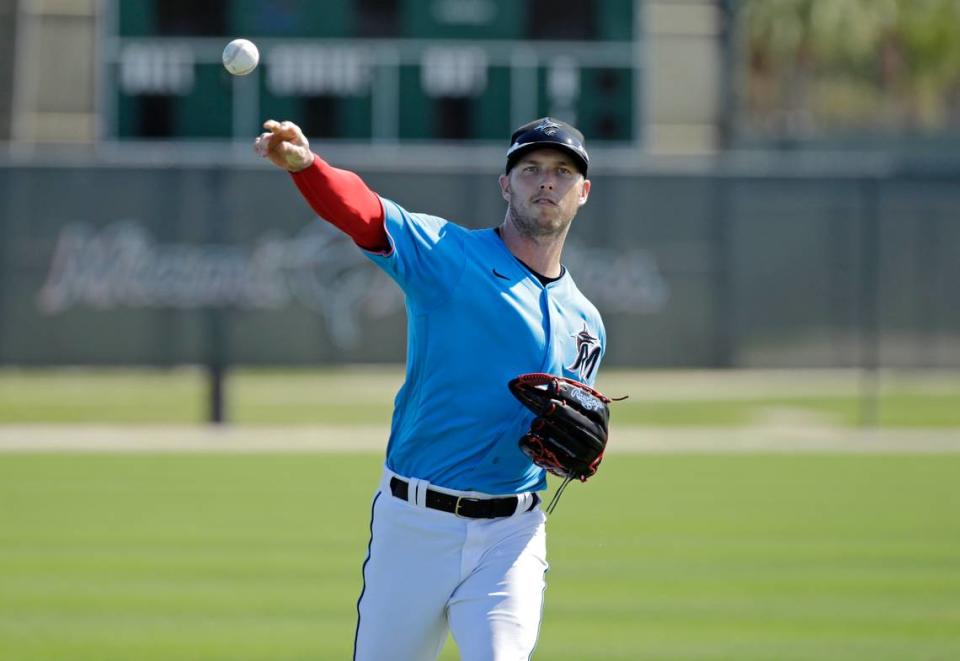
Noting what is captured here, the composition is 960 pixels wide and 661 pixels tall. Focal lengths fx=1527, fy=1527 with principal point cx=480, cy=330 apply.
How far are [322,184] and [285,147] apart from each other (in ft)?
0.48

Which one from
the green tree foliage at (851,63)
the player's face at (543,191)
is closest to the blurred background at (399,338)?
the player's face at (543,191)

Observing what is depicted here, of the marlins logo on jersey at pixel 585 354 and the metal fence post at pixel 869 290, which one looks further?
the metal fence post at pixel 869 290

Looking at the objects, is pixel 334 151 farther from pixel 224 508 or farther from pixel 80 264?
pixel 224 508

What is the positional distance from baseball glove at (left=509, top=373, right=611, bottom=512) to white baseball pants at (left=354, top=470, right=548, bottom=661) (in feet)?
0.79

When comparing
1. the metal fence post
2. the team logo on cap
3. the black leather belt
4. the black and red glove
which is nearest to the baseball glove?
the black and red glove

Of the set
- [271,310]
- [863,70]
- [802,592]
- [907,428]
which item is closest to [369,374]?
[271,310]

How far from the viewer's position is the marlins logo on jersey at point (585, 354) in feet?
15.4

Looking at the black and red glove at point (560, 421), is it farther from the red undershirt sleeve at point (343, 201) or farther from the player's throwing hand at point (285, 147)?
the player's throwing hand at point (285, 147)

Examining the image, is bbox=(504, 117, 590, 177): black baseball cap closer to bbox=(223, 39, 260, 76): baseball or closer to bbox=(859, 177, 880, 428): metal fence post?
bbox=(223, 39, 260, 76): baseball

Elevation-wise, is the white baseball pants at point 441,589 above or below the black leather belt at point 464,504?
below

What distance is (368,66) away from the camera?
23.7 meters

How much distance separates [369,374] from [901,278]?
6581mm

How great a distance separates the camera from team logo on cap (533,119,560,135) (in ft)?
14.8

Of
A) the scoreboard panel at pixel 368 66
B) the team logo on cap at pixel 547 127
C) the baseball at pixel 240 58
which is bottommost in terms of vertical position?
the team logo on cap at pixel 547 127
